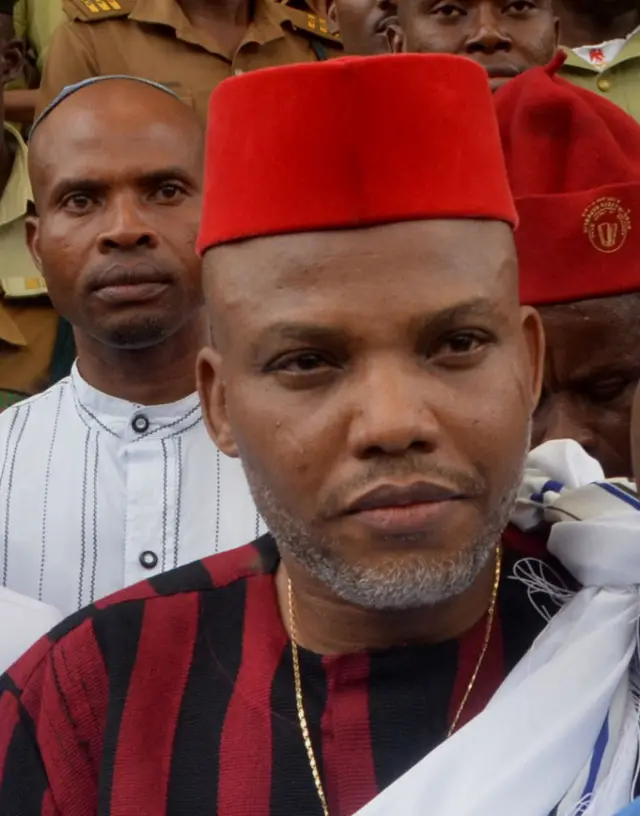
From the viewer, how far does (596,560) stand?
1347mm

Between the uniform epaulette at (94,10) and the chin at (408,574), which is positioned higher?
the uniform epaulette at (94,10)

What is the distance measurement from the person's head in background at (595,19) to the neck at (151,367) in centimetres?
174

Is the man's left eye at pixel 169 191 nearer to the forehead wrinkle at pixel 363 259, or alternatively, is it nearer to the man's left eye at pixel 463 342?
the forehead wrinkle at pixel 363 259

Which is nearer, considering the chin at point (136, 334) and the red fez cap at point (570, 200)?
the red fez cap at point (570, 200)

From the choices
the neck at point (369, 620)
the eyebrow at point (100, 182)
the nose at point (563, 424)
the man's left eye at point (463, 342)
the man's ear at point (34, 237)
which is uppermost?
the man's left eye at point (463, 342)

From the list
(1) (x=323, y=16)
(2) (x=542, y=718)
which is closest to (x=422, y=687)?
(2) (x=542, y=718)

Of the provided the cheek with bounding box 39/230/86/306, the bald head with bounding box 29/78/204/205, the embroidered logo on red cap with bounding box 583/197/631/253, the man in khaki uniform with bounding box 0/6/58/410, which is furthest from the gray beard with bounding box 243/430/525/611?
the man in khaki uniform with bounding box 0/6/58/410

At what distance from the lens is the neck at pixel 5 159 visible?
332 cm

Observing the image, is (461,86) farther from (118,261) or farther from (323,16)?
(323,16)

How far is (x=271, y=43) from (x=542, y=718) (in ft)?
8.00

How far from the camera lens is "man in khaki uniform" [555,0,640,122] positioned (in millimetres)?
3082

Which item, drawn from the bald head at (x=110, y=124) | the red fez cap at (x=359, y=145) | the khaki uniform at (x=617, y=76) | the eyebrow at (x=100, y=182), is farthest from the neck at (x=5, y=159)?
the red fez cap at (x=359, y=145)

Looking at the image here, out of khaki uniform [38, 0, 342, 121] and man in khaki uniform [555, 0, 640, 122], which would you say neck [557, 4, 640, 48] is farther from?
khaki uniform [38, 0, 342, 121]

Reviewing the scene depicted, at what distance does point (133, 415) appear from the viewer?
2.16 meters
